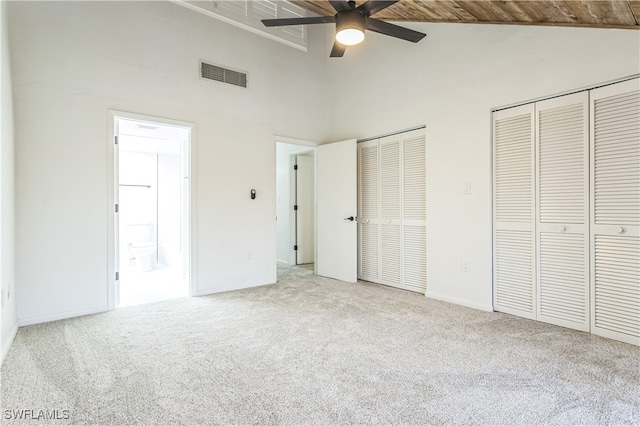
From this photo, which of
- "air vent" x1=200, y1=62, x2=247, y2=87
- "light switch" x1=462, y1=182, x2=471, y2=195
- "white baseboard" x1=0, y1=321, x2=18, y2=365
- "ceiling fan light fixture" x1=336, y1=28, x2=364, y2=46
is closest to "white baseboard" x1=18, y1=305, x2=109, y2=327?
"white baseboard" x1=0, y1=321, x2=18, y2=365

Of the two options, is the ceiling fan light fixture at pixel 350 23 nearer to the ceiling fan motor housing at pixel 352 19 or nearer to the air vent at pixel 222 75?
the ceiling fan motor housing at pixel 352 19

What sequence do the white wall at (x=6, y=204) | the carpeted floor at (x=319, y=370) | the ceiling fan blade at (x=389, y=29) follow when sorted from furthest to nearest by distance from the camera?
the ceiling fan blade at (x=389, y=29)
the white wall at (x=6, y=204)
the carpeted floor at (x=319, y=370)

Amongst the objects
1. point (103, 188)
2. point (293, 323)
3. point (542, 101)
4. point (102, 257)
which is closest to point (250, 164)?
point (103, 188)

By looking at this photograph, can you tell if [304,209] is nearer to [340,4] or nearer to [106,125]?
[106,125]

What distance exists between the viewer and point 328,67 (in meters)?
5.18

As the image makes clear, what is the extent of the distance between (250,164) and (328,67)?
6.89 feet

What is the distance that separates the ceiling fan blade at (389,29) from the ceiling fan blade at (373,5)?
3.3 inches

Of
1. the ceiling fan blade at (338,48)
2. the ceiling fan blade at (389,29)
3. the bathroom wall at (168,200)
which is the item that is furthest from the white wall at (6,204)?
the bathroom wall at (168,200)

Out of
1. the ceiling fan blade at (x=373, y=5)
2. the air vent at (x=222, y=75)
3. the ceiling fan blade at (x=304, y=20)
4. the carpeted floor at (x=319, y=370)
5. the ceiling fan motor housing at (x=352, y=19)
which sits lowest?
the carpeted floor at (x=319, y=370)

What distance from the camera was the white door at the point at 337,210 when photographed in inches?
183

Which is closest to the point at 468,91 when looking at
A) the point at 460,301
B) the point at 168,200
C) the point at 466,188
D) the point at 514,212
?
the point at 466,188

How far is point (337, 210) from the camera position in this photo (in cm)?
482

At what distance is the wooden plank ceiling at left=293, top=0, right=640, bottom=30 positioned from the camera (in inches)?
88.9

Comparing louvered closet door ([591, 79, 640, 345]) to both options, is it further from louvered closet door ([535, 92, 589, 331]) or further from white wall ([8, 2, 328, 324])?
white wall ([8, 2, 328, 324])
